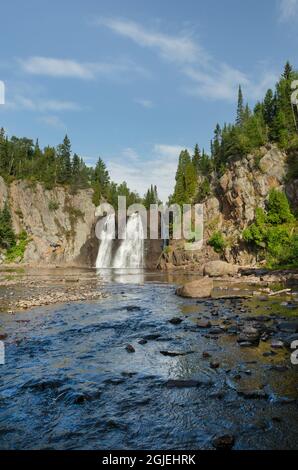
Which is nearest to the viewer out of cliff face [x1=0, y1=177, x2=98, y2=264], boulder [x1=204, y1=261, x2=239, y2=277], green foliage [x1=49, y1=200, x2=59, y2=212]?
boulder [x1=204, y1=261, x2=239, y2=277]

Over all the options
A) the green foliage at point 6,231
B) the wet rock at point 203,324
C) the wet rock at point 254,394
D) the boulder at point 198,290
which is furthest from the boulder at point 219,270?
the green foliage at point 6,231

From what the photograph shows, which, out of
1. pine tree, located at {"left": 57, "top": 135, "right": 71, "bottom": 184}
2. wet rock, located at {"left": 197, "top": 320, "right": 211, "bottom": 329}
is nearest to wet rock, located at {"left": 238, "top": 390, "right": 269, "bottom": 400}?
wet rock, located at {"left": 197, "top": 320, "right": 211, "bottom": 329}

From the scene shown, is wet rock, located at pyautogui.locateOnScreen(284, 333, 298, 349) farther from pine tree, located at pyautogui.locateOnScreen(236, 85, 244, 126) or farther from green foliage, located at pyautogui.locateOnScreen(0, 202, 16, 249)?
pine tree, located at pyautogui.locateOnScreen(236, 85, 244, 126)

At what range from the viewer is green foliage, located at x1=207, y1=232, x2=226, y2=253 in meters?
72.4

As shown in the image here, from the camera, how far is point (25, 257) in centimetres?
9575

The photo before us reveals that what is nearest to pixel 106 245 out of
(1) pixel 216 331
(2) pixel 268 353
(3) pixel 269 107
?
(3) pixel 269 107

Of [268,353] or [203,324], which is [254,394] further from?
[203,324]

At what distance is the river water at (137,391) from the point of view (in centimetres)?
664

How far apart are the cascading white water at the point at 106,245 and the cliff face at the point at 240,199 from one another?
14.7 meters

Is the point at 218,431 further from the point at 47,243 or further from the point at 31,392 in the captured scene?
the point at 47,243

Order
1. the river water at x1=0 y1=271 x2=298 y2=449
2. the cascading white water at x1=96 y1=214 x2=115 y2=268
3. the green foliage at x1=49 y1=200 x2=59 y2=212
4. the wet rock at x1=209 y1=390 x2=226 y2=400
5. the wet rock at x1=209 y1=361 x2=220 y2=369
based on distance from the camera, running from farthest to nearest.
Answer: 1. the green foliage at x1=49 y1=200 x2=59 y2=212
2. the cascading white water at x1=96 y1=214 x2=115 y2=268
3. the wet rock at x1=209 y1=361 x2=220 y2=369
4. the wet rock at x1=209 y1=390 x2=226 y2=400
5. the river water at x1=0 y1=271 x2=298 y2=449

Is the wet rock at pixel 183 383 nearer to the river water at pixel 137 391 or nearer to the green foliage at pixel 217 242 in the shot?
the river water at pixel 137 391

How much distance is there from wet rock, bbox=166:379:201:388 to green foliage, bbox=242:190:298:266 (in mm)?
51325
